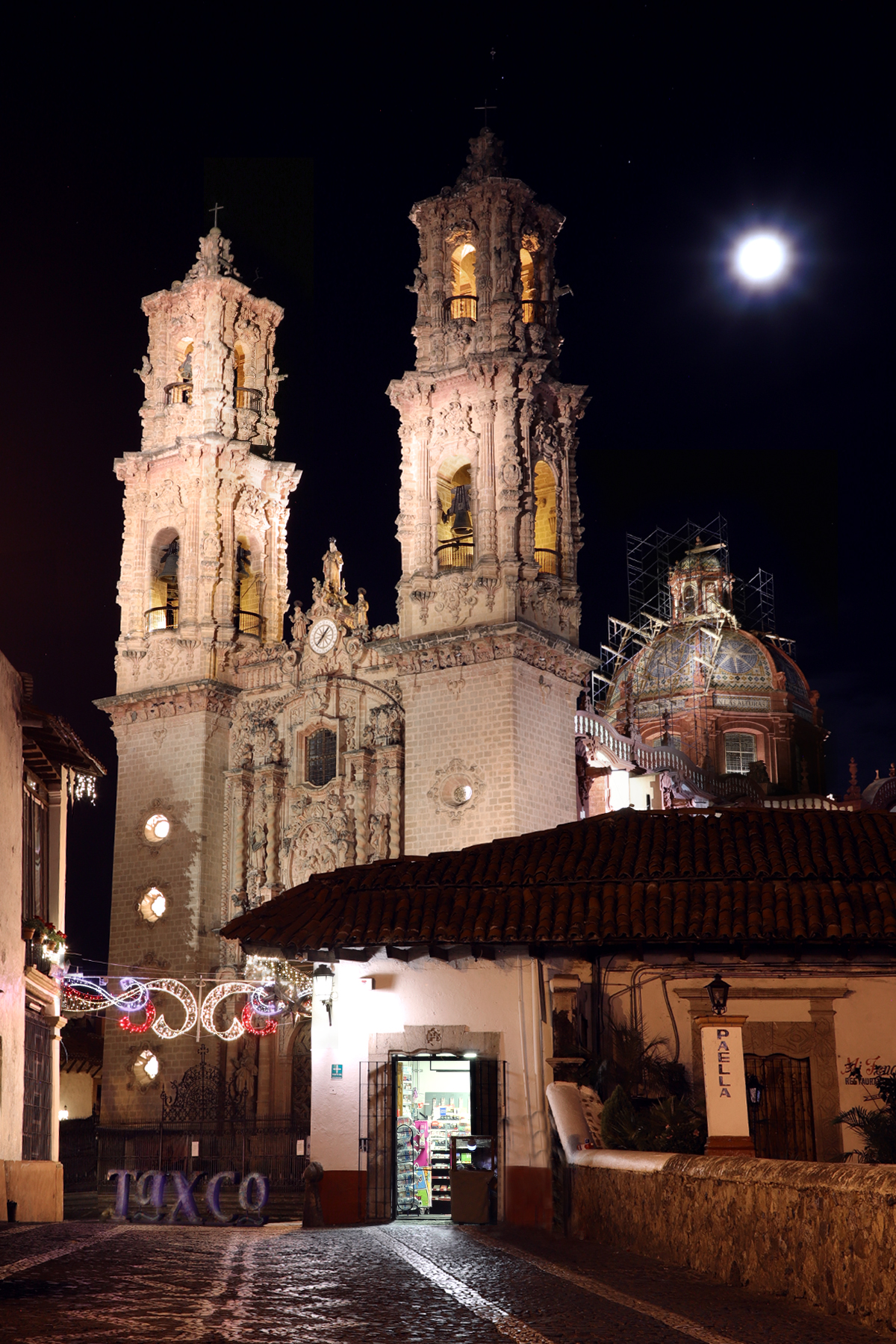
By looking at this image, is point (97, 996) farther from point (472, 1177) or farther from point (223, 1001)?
point (472, 1177)

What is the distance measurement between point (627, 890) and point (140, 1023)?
2046cm

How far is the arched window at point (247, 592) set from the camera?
4134 centimetres

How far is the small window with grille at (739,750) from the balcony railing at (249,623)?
21015 mm

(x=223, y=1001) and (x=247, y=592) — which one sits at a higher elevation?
(x=247, y=592)

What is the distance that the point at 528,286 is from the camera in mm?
38625

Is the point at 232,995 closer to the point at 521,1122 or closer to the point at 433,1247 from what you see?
the point at 521,1122

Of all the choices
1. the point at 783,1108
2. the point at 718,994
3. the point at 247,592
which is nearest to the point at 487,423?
the point at 247,592

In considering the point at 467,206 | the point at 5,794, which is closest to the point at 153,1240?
the point at 5,794

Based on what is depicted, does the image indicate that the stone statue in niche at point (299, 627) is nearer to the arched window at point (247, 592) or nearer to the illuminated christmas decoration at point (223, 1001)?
the arched window at point (247, 592)

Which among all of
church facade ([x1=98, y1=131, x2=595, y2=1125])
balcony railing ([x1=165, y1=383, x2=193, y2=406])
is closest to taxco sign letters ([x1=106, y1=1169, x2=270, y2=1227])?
church facade ([x1=98, y1=131, x2=595, y2=1125])

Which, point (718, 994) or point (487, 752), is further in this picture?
point (487, 752)

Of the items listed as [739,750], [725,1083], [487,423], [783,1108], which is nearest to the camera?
[725,1083]

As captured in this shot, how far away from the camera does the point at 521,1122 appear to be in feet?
63.3

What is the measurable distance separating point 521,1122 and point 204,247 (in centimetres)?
2986
